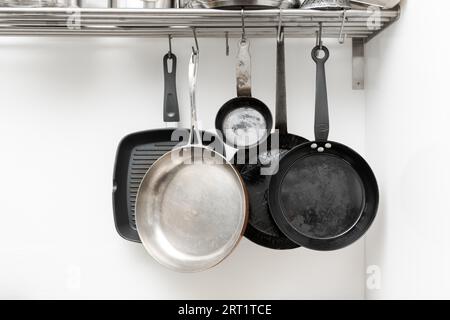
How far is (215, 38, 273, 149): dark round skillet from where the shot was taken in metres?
1.00

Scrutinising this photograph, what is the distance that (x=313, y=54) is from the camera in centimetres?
98

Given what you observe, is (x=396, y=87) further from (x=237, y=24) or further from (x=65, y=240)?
(x=65, y=240)

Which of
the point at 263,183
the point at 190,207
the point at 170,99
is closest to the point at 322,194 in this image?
the point at 263,183

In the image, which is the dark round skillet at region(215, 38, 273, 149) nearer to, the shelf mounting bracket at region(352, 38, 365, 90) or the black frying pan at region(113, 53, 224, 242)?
the black frying pan at region(113, 53, 224, 242)

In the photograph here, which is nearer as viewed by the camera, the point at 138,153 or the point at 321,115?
the point at 321,115

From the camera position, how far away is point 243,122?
101 centimetres

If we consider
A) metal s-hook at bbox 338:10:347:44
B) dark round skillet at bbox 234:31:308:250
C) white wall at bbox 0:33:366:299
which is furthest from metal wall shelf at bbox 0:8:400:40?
dark round skillet at bbox 234:31:308:250

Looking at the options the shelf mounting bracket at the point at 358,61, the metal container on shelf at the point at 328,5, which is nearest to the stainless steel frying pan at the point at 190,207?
the metal container on shelf at the point at 328,5

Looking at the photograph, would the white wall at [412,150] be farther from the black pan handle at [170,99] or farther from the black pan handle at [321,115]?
the black pan handle at [170,99]

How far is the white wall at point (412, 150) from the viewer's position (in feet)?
2.38

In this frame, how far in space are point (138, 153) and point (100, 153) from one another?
10 centimetres

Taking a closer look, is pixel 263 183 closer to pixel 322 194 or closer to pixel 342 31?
Answer: pixel 322 194

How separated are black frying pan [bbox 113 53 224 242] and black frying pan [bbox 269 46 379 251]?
0.54 feet

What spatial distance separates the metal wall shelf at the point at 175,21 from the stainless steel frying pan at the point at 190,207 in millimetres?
94
